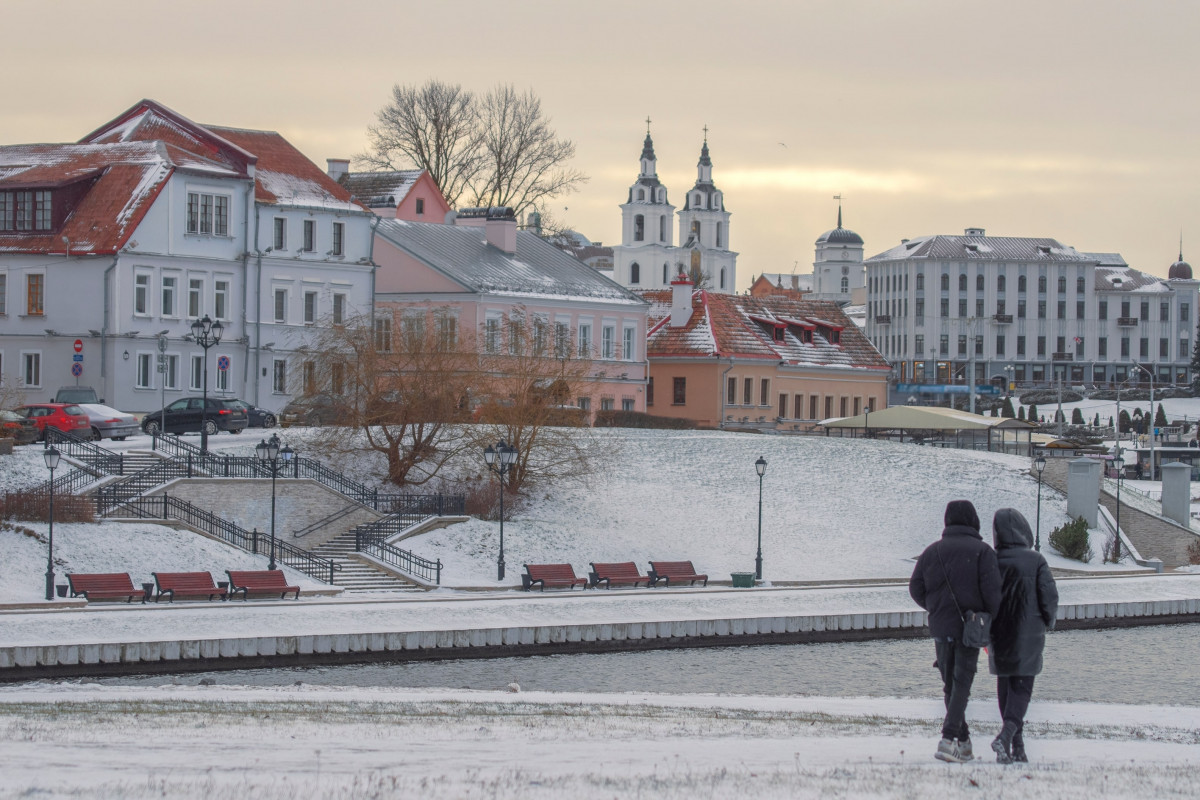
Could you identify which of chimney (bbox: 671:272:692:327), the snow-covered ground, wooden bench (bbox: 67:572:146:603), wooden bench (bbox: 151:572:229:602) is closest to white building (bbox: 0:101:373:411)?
chimney (bbox: 671:272:692:327)

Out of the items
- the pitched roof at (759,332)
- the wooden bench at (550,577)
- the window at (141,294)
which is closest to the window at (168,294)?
the window at (141,294)

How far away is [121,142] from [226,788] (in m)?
53.7

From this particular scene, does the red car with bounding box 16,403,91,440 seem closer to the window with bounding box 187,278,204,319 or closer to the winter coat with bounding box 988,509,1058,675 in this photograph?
the window with bounding box 187,278,204,319

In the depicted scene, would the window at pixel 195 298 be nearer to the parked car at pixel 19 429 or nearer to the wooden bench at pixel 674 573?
the parked car at pixel 19 429

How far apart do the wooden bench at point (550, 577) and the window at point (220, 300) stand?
79.9 feet

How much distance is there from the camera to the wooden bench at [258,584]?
33.7 m

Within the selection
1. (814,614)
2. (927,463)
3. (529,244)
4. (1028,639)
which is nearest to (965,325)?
(529,244)

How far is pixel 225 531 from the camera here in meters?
39.2

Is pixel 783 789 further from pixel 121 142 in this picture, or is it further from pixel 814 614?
pixel 121 142

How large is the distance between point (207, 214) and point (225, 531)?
22174 millimetres

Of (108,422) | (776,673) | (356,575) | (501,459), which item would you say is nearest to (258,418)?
(108,422)

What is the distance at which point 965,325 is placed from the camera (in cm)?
15125

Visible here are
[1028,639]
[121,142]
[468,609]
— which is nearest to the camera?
→ [1028,639]

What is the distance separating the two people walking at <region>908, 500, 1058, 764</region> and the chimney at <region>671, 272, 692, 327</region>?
199ft
